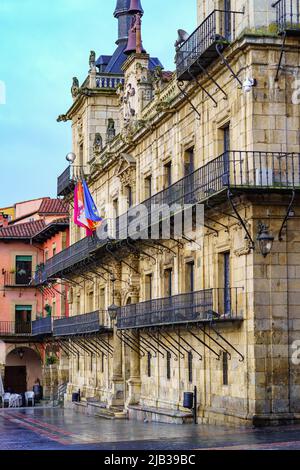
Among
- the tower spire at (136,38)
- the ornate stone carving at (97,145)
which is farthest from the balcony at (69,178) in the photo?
the tower spire at (136,38)

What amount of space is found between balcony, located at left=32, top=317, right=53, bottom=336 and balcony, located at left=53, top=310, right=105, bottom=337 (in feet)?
9.48

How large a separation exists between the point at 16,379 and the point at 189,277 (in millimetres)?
29419

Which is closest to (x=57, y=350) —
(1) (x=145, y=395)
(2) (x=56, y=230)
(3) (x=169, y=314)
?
(2) (x=56, y=230)

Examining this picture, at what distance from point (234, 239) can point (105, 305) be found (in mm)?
15062

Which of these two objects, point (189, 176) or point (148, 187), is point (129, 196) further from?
point (189, 176)

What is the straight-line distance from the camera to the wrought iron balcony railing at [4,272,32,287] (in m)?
56.2

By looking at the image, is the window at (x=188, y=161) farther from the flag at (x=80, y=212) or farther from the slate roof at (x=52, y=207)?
the slate roof at (x=52, y=207)

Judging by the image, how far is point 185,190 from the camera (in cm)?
2686

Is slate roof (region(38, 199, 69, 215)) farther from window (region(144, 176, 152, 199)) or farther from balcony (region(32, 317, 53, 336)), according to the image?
window (region(144, 176, 152, 199))

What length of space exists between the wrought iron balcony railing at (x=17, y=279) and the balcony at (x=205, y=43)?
31.3 metres

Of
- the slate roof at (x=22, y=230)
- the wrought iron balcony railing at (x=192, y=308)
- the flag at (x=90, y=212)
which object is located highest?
the slate roof at (x=22, y=230)

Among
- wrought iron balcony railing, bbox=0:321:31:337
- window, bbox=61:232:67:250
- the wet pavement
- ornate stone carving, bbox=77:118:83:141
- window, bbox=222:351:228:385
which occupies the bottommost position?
the wet pavement

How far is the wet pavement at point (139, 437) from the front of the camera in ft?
64.0

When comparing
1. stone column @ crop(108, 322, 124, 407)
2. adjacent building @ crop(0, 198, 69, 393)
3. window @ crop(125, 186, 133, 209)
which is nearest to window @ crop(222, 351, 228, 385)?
stone column @ crop(108, 322, 124, 407)
